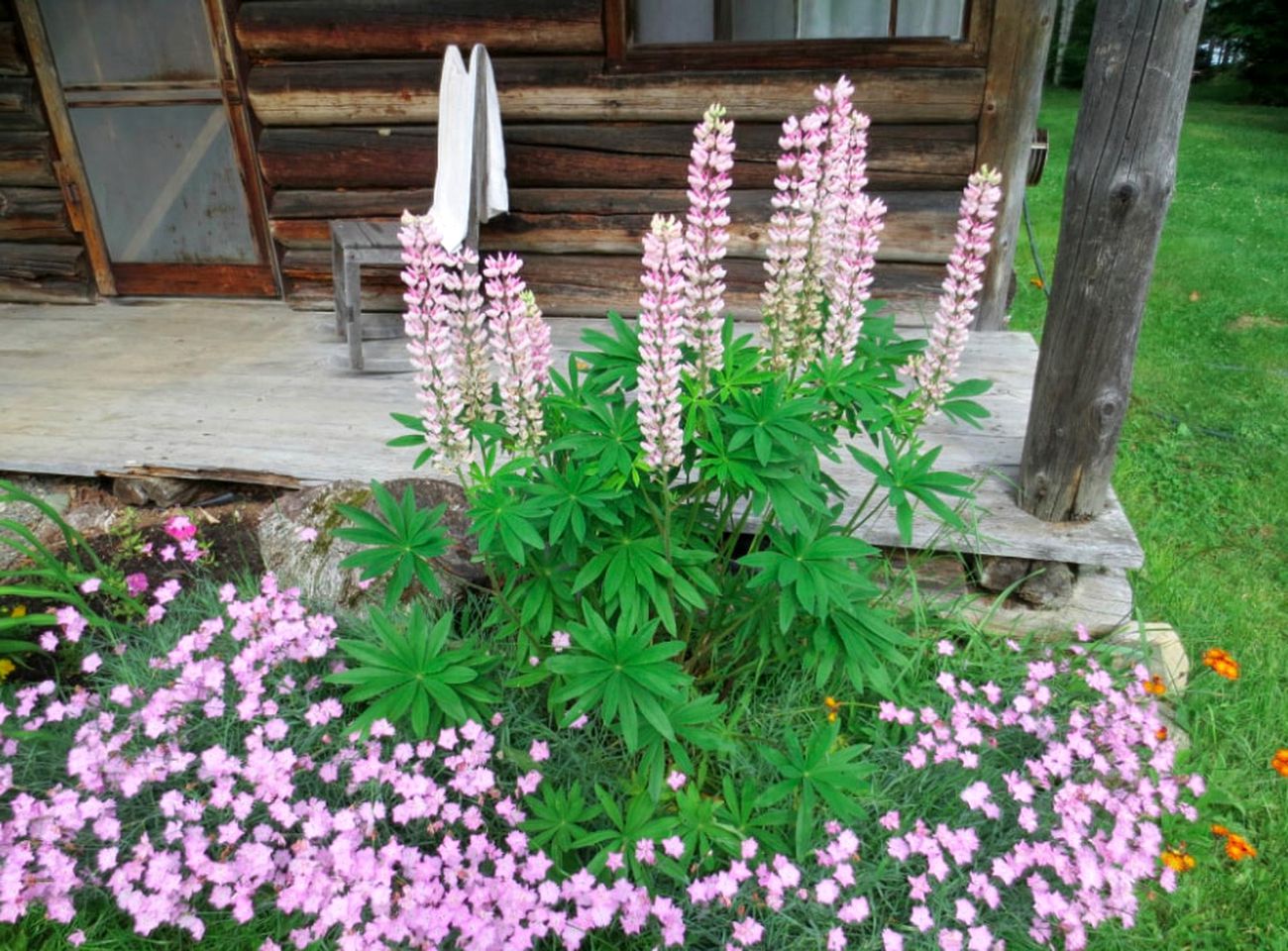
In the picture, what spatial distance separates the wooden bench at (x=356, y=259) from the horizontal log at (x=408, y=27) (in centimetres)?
104

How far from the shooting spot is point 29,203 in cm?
547

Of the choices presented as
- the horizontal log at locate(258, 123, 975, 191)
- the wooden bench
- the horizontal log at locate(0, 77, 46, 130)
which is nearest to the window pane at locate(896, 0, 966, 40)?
the horizontal log at locate(258, 123, 975, 191)

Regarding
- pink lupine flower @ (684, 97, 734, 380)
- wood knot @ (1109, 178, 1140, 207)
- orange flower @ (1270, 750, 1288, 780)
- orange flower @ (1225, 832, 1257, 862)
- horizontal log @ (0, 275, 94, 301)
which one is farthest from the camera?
horizontal log @ (0, 275, 94, 301)

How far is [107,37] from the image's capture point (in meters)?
5.07

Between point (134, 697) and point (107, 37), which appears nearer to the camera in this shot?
point (134, 697)

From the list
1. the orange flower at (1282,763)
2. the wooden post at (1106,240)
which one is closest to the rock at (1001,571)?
the wooden post at (1106,240)

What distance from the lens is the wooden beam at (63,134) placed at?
5.06 meters

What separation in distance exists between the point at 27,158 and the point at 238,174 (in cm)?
135

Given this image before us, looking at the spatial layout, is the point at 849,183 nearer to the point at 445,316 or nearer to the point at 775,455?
the point at 775,455

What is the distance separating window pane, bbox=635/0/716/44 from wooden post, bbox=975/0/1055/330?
141cm

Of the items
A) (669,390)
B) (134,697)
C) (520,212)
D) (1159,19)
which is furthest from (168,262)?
(1159,19)

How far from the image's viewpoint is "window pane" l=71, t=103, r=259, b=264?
17.1ft

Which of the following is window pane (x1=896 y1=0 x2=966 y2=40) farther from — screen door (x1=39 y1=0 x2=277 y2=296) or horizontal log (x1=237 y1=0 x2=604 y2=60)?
screen door (x1=39 y1=0 x2=277 y2=296)

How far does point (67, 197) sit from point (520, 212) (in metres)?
2.98
